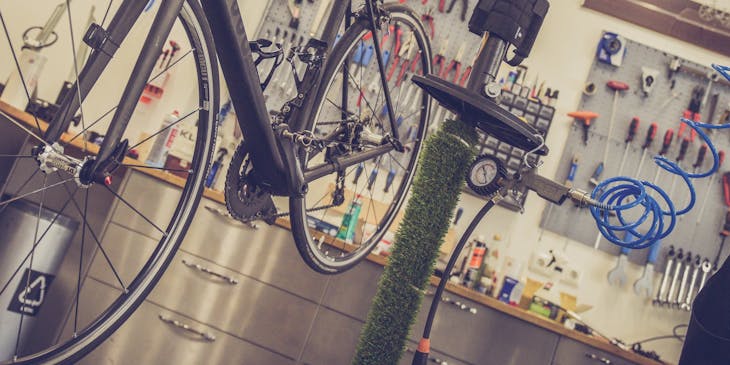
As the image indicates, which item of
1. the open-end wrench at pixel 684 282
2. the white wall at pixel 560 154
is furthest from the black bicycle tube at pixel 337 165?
the open-end wrench at pixel 684 282

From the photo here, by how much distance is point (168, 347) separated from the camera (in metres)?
2.21

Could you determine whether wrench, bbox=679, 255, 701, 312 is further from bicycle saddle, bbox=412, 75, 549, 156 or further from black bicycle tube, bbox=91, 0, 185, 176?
black bicycle tube, bbox=91, 0, 185, 176

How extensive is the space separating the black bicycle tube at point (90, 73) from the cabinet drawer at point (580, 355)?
6.68ft

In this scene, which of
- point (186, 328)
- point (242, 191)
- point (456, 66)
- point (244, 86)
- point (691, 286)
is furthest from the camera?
point (456, 66)

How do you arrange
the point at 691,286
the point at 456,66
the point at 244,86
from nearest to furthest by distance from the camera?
the point at 244,86 → the point at 691,286 → the point at 456,66

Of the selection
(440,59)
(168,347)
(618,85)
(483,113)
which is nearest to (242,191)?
(483,113)

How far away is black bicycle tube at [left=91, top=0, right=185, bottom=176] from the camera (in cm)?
81

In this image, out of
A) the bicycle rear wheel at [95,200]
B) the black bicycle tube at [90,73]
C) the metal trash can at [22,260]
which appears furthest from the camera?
the metal trash can at [22,260]

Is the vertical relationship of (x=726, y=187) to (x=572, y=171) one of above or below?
above

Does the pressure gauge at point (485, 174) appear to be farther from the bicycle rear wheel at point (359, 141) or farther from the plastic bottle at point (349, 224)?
the plastic bottle at point (349, 224)

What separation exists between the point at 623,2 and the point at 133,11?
2780 mm

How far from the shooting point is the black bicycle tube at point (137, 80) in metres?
0.81

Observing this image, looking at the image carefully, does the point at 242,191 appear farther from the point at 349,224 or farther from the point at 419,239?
the point at 349,224

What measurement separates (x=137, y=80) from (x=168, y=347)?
1656 mm
